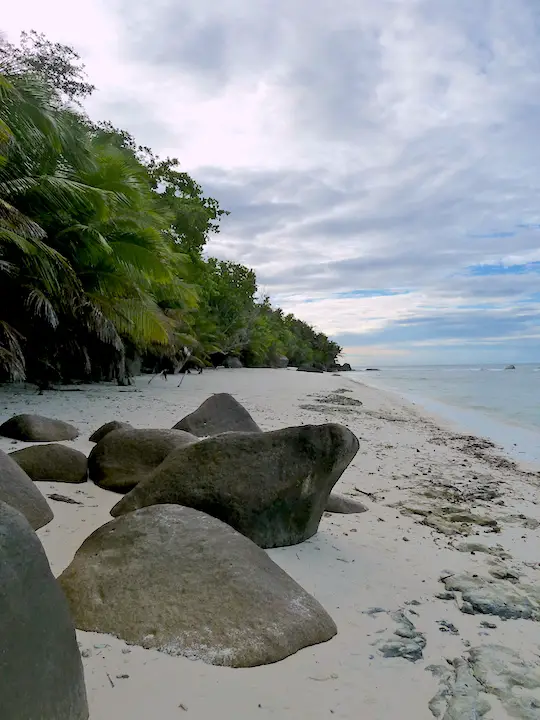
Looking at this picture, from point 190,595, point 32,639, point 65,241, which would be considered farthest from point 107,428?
point 65,241

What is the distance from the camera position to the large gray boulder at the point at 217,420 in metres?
6.21

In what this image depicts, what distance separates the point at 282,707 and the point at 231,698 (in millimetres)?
181

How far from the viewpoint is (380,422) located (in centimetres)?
1043

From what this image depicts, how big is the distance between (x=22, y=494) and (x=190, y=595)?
152cm

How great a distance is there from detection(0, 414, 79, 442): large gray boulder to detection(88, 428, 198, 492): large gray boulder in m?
1.55

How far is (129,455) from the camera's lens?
4.37m

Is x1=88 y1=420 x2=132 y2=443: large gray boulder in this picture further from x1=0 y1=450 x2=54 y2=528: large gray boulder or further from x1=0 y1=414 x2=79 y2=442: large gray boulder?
x1=0 y1=450 x2=54 y2=528: large gray boulder

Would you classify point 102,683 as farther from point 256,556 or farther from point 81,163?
point 81,163

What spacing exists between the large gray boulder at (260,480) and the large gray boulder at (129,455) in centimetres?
71

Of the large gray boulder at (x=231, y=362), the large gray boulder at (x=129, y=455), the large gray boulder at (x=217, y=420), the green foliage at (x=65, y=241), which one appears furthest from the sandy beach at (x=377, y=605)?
the large gray boulder at (x=231, y=362)

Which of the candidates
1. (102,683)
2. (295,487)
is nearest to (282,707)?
(102,683)

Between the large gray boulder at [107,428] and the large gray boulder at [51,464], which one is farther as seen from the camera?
the large gray boulder at [107,428]

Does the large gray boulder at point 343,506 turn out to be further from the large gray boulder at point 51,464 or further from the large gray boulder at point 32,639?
the large gray boulder at point 32,639

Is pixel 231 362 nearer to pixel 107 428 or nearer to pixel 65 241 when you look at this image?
pixel 65 241
